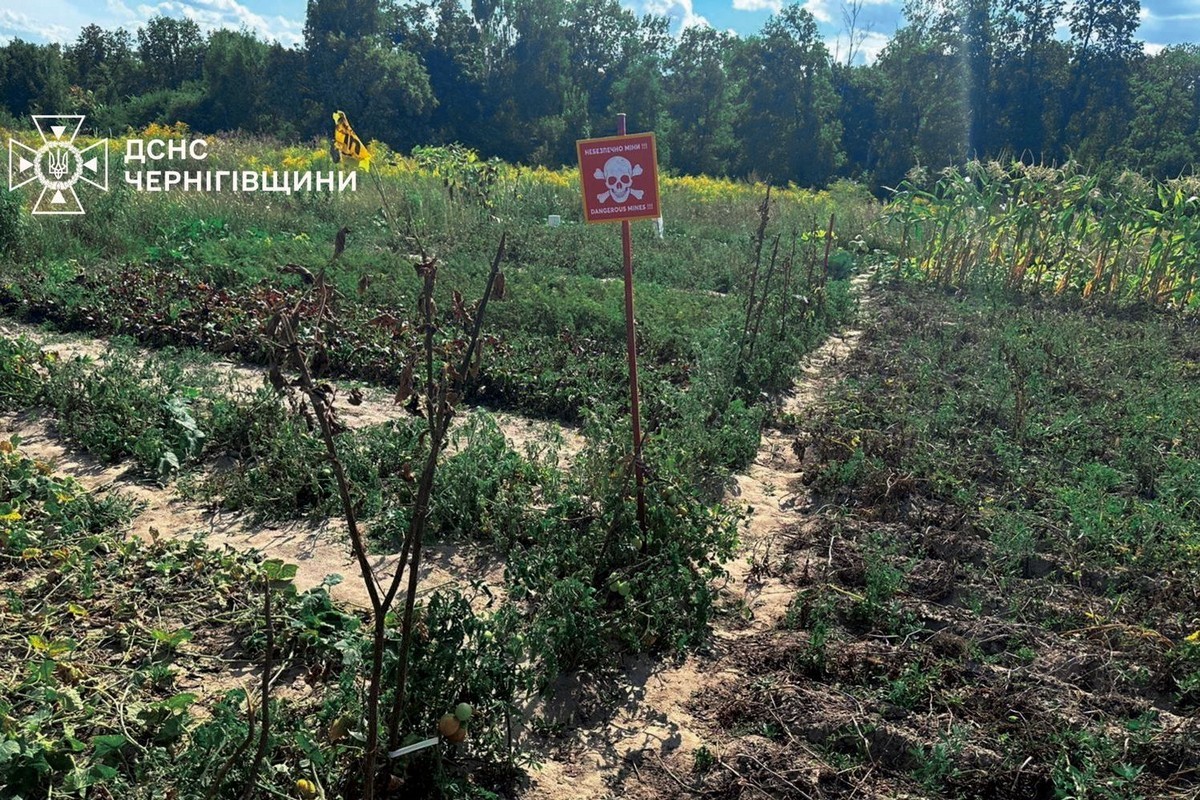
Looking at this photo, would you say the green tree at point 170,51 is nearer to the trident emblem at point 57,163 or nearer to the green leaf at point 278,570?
the trident emblem at point 57,163

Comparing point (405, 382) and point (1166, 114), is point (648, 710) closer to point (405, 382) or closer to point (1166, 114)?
point (405, 382)

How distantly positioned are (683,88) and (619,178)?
111 feet

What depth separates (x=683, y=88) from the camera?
1388 inches

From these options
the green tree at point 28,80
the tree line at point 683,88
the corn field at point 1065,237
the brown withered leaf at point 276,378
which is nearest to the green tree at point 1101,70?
the tree line at point 683,88

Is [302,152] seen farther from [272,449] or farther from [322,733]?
[322,733]

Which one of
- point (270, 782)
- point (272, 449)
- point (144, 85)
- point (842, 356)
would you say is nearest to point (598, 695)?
point (270, 782)

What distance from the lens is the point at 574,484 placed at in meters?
4.37

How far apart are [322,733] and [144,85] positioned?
Answer: 4355 cm

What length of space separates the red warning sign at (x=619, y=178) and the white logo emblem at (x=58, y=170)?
9670mm

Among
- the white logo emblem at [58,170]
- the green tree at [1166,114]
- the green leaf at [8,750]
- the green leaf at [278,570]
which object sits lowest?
the green leaf at [8,750]

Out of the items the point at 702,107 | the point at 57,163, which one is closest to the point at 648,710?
the point at 57,163

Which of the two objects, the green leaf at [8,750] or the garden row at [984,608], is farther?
the garden row at [984,608]

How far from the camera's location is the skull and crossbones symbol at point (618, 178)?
375 centimetres

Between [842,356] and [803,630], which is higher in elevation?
[842,356]
